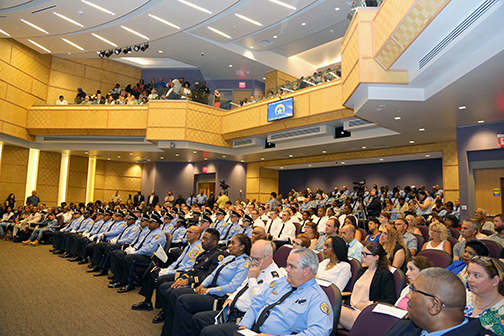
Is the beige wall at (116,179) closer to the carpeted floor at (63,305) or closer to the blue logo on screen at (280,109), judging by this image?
the blue logo on screen at (280,109)

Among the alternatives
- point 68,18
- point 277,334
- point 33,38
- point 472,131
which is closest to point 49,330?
point 277,334

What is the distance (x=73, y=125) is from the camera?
12648mm

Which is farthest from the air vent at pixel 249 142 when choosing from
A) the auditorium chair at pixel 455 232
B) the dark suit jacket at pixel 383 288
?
the dark suit jacket at pixel 383 288

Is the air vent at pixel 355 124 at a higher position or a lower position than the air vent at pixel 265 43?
lower

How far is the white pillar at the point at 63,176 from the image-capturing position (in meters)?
14.7

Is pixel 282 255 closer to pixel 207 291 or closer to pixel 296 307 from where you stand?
pixel 207 291

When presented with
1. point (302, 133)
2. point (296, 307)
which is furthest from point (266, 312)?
point (302, 133)

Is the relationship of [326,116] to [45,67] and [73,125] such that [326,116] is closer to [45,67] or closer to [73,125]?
[73,125]

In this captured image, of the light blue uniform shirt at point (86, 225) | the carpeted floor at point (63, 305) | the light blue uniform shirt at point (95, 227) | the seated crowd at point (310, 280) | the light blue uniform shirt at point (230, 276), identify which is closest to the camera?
the seated crowd at point (310, 280)

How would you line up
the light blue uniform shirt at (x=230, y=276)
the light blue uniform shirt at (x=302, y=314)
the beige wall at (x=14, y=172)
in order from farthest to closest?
the beige wall at (x=14, y=172) < the light blue uniform shirt at (x=230, y=276) < the light blue uniform shirt at (x=302, y=314)

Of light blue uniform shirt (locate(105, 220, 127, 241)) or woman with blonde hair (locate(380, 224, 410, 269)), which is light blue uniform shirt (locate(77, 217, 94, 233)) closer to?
light blue uniform shirt (locate(105, 220, 127, 241))

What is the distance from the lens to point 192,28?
1139 centimetres

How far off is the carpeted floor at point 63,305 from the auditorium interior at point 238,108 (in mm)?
36

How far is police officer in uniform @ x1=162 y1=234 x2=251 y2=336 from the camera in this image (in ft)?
9.59
